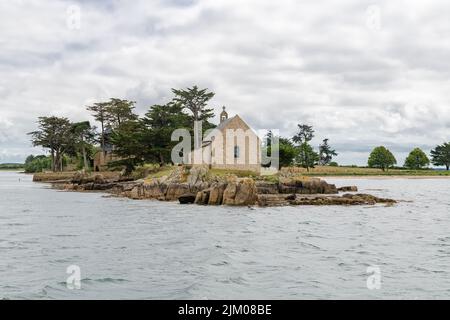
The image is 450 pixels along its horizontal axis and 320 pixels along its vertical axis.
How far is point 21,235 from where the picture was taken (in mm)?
27078

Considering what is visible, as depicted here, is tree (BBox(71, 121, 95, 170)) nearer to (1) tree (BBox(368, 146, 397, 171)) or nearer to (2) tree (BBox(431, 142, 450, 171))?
(1) tree (BBox(368, 146, 397, 171))

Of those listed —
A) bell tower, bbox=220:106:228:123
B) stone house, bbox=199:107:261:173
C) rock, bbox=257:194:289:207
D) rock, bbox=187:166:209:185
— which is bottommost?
rock, bbox=257:194:289:207

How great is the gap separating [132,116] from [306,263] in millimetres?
79148

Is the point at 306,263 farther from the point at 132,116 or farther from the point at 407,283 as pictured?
the point at 132,116

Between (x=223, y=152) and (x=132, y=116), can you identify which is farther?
(x=132, y=116)

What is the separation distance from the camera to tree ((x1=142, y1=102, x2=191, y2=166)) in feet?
244

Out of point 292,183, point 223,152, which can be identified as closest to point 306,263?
point 292,183

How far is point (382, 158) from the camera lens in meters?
145

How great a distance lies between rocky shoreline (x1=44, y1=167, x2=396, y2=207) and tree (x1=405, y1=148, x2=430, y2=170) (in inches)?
3382

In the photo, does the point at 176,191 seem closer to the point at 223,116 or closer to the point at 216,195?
the point at 216,195

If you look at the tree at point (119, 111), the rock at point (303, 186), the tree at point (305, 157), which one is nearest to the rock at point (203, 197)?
the rock at point (303, 186)

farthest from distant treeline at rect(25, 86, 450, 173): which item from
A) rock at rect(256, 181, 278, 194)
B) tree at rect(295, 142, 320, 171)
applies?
rock at rect(256, 181, 278, 194)

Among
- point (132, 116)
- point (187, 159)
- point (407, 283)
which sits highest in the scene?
point (132, 116)

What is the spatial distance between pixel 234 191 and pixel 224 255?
2470 cm
